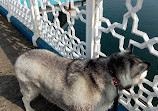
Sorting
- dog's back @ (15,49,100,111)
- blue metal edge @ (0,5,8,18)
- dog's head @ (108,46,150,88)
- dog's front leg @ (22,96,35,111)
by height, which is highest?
blue metal edge @ (0,5,8,18)

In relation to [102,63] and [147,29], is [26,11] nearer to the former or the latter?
[102,63]

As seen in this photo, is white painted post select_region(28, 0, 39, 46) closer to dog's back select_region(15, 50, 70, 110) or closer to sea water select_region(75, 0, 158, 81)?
dog's back select_region(15, 50, 70, 110)

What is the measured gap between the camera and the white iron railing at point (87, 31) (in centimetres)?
232

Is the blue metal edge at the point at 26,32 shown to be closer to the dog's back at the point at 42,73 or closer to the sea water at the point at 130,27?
the dog's back at the point at 42,73

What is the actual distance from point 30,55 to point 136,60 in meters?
1.81

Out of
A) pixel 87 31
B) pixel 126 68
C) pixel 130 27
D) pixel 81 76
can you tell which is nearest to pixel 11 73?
pixel 87 31

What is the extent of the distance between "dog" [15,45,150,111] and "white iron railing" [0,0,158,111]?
1.10ft

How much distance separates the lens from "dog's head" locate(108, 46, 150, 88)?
6.94ft

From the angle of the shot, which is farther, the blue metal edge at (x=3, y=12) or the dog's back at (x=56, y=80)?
the blue metal edge at (x=3, y=12)

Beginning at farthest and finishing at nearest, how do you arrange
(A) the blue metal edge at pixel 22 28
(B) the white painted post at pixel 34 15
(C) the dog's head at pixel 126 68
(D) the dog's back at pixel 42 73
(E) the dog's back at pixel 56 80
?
(A) the blue metal edge at pixel 22 28 → (B) the white painted post at pixel 34 15 → (D) the dog's back at pixel 42 73 → (E) the dog's back at pixel 56 80 → (C) the dog's head at pixel 126 68

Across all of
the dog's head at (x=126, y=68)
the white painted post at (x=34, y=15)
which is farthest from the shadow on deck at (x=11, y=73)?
the dog's head at (x=126, y=68)

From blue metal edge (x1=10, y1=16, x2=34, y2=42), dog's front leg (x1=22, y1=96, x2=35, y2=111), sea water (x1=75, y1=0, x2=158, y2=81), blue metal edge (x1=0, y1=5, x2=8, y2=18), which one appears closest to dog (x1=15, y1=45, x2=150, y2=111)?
dog's front leg (x1=22, y1=96, x2=35, y2=111)

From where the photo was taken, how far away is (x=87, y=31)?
10.2ft

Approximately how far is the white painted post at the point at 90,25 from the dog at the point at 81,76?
60 cm
